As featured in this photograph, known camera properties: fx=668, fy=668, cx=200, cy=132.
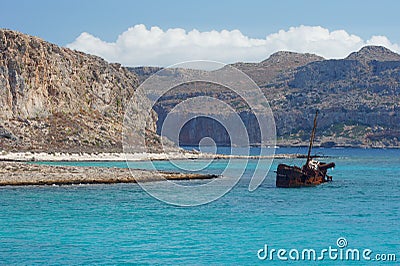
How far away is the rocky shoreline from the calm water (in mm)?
2630

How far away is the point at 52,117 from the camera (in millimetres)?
112000

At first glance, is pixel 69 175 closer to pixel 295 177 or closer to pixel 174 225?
pixel 295 177

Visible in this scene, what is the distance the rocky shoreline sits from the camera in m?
59.4

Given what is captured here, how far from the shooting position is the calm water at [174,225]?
3033 centimetres

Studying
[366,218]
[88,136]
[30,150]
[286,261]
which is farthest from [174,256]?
[88,136]

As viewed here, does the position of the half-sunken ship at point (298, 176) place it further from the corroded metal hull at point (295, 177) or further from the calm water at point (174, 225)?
the calm water at point (174, 225)

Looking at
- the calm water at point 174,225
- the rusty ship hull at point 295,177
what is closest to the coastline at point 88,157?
the calm water at point 174,225

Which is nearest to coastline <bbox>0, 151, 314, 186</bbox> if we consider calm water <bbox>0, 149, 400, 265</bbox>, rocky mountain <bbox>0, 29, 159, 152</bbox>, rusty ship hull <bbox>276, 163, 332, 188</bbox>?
calm water <bbox>0, 149, 400, 265</bbox>

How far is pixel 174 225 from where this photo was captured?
127 ft

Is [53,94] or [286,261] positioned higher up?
[53,94]

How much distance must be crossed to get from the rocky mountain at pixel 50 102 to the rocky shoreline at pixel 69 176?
1271 inches

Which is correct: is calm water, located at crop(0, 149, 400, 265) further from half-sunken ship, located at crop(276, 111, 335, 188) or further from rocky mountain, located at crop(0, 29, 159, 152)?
rocky mountain, located at crop(0, 29, 159, 152)

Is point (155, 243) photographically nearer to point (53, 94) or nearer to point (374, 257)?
point (374, 257)

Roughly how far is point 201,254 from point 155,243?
134 inches
